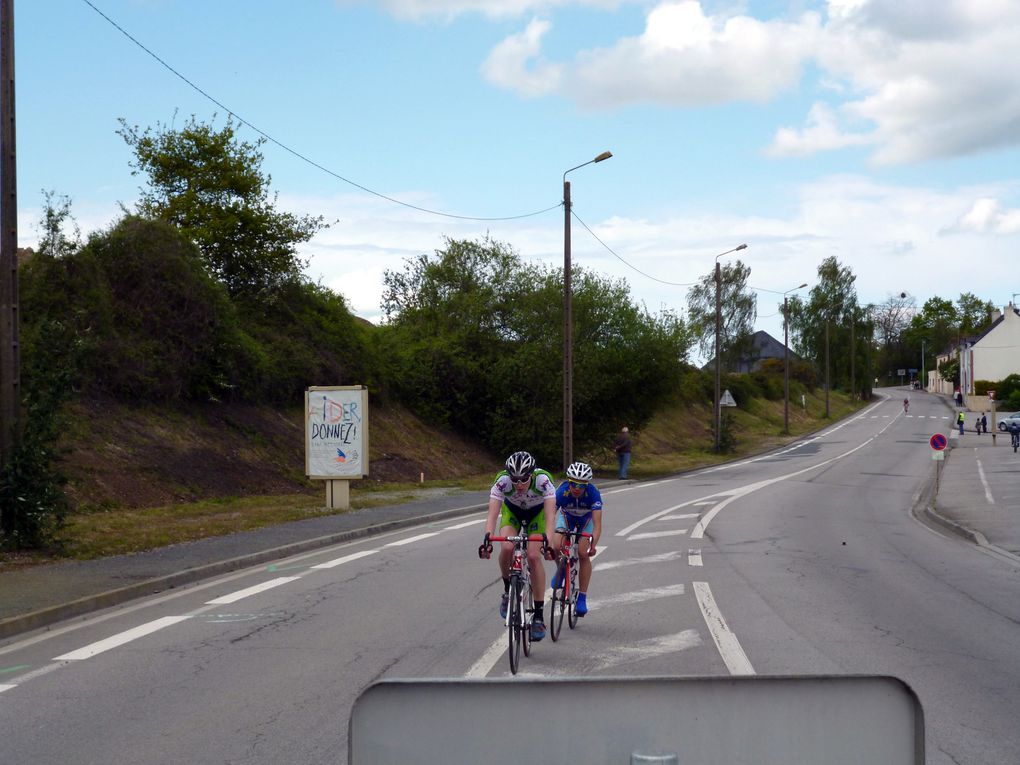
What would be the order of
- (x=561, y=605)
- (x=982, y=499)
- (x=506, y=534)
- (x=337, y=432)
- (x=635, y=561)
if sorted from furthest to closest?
(x=982, y=499) < (x=337, y=432) < (x=635, y=561) < (x=561, y=605) < (x=506, y=534)

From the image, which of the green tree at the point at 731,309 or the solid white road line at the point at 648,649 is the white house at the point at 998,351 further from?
the solid white road line at the point at 648,649

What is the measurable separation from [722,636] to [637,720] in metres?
6.28

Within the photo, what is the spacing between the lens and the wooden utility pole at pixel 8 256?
12984 millimetres

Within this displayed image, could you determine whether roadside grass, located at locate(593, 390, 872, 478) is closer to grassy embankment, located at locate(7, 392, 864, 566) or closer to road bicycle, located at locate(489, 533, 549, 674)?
grassy embankment, located at locate(7, 392, 864, 566)

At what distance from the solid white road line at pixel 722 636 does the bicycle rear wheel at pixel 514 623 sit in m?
1.43

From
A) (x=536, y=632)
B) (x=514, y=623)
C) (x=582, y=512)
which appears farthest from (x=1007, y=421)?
(x=514, y=623)

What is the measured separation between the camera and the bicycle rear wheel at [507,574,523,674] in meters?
7.09

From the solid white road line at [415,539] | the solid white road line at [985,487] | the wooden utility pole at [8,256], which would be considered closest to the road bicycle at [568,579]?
the solid white road line at [415,539]

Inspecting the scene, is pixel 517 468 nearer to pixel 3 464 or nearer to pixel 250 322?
pixel 3 464

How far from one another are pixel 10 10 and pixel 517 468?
9825 mm

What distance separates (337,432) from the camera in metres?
22.2

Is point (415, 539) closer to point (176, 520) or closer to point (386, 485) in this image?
point (176, 520)

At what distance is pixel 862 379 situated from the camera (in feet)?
381

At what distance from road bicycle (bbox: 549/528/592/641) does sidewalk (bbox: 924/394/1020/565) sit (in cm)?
894
